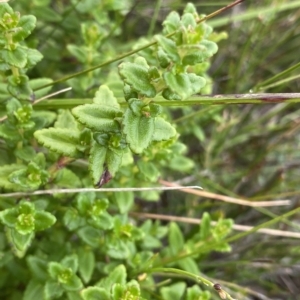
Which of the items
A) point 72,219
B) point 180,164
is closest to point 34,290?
point 72,219

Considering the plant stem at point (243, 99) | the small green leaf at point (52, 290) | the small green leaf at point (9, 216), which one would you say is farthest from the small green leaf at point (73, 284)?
the plant stem at point (243, 99)

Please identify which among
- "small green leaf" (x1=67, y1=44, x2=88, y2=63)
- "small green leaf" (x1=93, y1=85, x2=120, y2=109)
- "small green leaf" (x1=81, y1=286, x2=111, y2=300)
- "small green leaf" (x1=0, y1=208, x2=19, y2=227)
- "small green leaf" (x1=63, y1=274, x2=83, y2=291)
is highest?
"small green leaf" (x1=67, y1=44, x2=88, y2=63)

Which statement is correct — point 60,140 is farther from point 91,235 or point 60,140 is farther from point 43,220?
point 91,235

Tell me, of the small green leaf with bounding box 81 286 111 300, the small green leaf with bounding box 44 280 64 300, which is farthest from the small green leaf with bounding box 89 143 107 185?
the small green leaf with bounding box 44 280 64 300

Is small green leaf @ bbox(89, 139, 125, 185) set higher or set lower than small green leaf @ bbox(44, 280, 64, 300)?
higher

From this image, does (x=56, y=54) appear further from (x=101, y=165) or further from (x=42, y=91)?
(x=101, y=165)

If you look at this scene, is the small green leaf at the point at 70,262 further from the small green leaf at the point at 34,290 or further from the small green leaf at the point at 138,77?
the small green leaf at the point at 138,77

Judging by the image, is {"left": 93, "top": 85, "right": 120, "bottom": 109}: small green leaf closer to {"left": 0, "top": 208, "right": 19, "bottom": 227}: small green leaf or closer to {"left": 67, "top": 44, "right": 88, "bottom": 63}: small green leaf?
{"left": 0, "top": 208, "right": 19, "bottom": 227}: small green leaf
